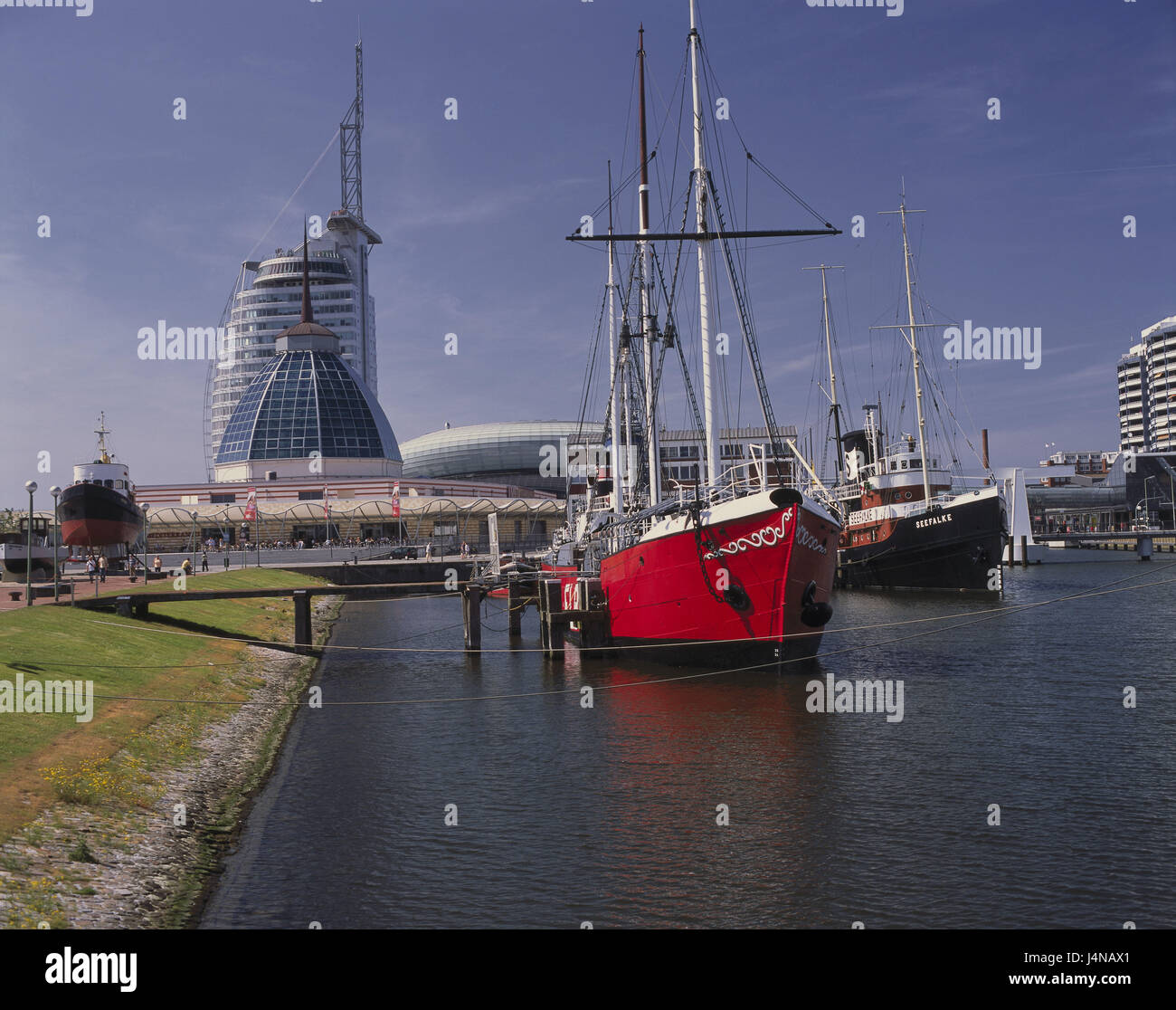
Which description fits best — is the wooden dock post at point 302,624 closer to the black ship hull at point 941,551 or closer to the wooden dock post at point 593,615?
Answer: the wooden dock post at point 593,615

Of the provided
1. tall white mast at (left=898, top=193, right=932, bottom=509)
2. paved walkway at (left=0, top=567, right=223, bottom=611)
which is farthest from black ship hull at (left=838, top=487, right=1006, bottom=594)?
paved walkway at (left=0, top=567, right=223, bottom=611)

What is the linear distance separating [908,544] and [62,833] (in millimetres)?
69276

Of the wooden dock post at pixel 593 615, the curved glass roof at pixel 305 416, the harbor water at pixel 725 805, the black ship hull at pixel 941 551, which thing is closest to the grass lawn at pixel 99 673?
the harbor water at pixel 725 805

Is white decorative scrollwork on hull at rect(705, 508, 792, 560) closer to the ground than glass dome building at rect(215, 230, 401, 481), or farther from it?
closer to the ground

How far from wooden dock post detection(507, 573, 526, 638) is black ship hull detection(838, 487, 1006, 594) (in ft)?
118

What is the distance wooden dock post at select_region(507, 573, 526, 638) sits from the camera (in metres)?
53.1

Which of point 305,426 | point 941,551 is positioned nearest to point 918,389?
point 941,551

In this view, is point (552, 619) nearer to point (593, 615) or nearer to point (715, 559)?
point (593, 615)

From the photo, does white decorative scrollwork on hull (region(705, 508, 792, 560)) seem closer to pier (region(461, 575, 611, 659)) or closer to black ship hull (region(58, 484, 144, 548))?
pier (region(461, 575, 611, 659))

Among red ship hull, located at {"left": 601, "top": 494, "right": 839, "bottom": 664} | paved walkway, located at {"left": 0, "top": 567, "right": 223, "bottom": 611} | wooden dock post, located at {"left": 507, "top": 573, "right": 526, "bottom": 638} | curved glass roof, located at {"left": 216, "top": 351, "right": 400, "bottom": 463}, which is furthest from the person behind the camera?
curved glass roof, located at {"left": 216, "top": 351, "right": 400, "bottom": 463}

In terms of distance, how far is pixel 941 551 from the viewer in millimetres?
74312

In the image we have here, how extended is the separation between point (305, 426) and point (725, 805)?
16260 cm
